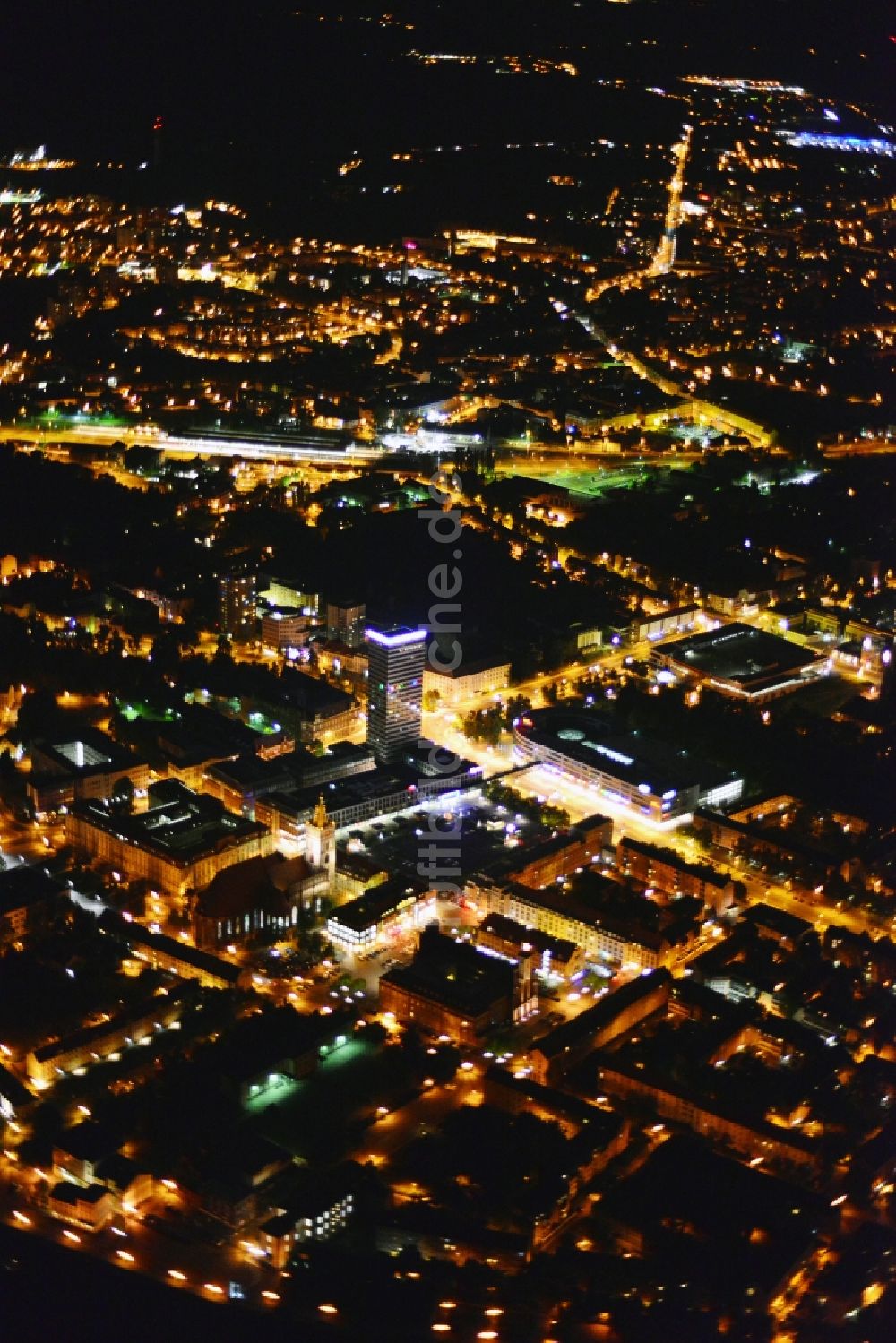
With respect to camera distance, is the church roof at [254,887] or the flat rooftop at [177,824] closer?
the church roof at [254,887]

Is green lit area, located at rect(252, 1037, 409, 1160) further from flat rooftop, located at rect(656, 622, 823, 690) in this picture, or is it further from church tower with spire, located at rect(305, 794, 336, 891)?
flat rooftop, located at rect(656, 622, 823, 690)

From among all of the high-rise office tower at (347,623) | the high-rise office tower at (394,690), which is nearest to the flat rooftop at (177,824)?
the high-rise office tower at (394,690)

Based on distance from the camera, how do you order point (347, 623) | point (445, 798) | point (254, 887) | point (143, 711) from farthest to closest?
point (347, 623) → point (143, 711) → point (445, 798) → point (254, 887)

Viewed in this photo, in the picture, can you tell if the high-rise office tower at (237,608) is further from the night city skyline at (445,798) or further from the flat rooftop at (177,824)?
the flat rooftop at (177,824)

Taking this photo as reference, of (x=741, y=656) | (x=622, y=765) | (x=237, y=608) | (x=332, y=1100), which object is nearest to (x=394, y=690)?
(x=622, y=765)

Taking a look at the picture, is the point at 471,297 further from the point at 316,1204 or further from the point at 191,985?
the point at 316,1204

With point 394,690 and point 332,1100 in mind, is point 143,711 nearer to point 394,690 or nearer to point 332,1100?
point 394,690

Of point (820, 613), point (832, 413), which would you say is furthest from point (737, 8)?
point (820, 613)
